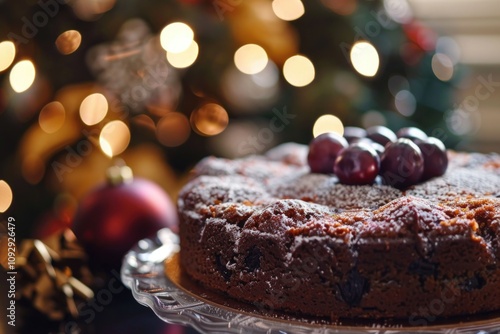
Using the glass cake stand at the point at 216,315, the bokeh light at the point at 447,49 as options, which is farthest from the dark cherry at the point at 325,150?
the bokeh light at the point at 447,49

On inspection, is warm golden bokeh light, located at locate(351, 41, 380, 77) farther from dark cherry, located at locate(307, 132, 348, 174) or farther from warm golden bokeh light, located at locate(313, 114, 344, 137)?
dark cherry, located at locate(307, 132, 348, 174)

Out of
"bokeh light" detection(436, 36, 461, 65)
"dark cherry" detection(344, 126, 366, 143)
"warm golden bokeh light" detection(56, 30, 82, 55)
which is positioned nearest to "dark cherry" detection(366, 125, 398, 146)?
"dark cherry" detection(344, 126, 366, 143)

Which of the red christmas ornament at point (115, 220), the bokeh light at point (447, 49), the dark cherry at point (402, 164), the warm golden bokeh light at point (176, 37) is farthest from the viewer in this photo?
the bokeh light at point (447, 49)

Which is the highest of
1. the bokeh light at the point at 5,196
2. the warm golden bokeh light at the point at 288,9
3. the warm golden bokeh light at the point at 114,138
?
the warm golden bokeh light at the point at 288,9

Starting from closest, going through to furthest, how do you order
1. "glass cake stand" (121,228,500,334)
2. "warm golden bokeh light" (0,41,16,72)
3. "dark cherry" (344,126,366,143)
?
"glass cake stand" (121,228,500,334), "dark cherry" (344,126,366,143), "warm golden bokeh light" (0,41,16,72)

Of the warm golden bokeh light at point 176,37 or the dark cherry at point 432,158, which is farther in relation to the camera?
the warm golden bokeh light at point 176,37

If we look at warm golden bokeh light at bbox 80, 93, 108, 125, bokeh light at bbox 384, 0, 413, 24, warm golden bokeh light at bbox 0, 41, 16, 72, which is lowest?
warm golden bokeh light at bbox 80, 93, 108, 125

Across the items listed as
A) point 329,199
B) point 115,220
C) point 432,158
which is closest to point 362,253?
point 329,199

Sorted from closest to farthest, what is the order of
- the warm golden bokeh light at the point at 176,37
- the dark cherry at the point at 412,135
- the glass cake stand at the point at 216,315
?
the glass cake stand at the point at 216,315 < the dark cherry at the point at 412,135 < the warm golden bokeh light at the point at 176,37

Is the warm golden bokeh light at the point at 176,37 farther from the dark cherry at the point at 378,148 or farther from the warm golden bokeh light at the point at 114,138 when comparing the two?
the dark cherry at the point at 378,148
